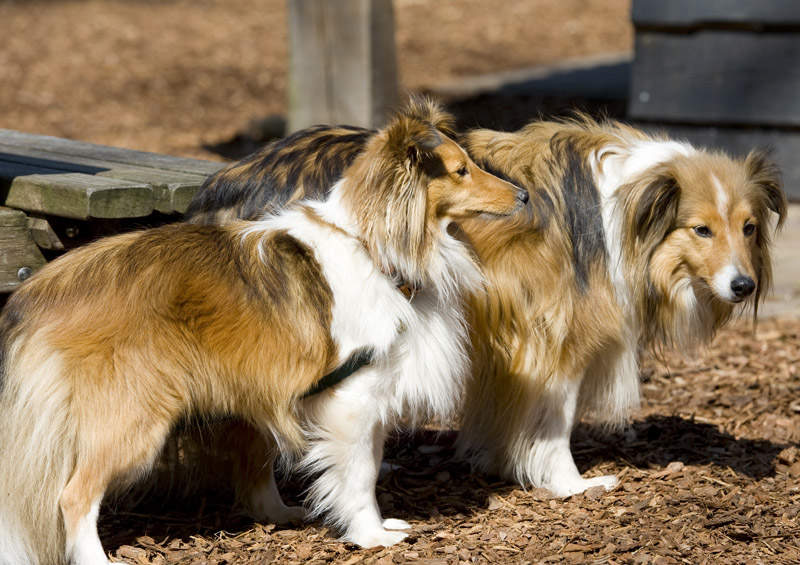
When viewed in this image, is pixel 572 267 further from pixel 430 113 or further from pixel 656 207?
pixel 430 113

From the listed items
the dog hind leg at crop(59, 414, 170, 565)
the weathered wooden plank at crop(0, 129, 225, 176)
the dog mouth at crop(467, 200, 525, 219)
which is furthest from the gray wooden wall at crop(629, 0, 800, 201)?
the dog hind leg at crop(59, 414, 170, 565)

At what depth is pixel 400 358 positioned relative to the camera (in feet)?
12.2

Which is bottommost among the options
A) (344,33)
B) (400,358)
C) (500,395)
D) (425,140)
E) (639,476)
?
(639,476)

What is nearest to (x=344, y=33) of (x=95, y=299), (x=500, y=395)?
(x=500, y=395)

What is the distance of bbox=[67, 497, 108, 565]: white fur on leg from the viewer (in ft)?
11.1

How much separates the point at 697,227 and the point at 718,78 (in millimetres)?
4705

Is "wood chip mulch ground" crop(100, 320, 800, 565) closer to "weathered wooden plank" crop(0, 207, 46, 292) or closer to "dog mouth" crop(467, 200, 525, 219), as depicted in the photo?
"weathered wooden plank" crop(0, 207, 46, 292)

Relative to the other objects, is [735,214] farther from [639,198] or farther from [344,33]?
[344,33]

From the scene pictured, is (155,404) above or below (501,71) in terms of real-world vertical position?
below

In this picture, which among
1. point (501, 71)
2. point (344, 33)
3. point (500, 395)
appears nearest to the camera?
point (500, 395)

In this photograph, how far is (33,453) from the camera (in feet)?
11.0

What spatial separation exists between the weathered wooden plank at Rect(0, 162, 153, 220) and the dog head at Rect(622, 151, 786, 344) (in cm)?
197

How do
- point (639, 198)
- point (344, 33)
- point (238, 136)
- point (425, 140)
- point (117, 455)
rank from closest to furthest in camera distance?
point (117, 455) < point (425, 140) < point (639, 198) < point (344, 33) < point (238, 136)

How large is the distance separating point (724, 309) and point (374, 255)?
1.73 meters
